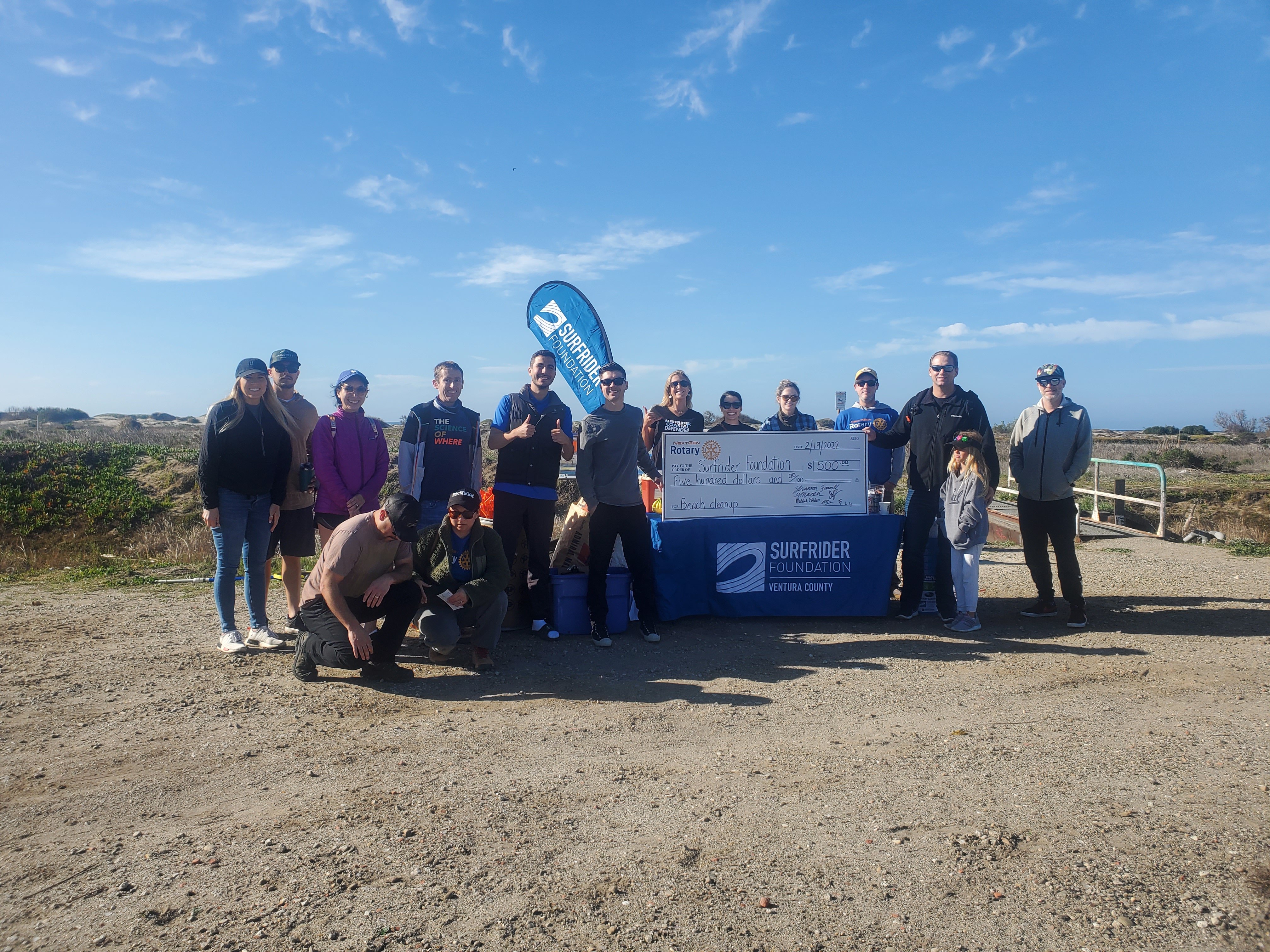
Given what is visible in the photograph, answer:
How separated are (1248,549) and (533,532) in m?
9.63

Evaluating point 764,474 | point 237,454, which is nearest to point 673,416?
point 764,474

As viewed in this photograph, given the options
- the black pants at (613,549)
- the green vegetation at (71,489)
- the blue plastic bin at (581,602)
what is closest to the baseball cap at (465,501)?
the black pants at (613,549)

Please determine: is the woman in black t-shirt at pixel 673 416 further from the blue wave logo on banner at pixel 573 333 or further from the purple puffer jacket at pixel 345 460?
the purple puffer jacket at pixel 345 460

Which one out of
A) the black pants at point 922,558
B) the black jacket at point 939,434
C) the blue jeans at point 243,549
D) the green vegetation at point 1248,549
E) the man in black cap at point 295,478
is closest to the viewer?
the blue jeans at point 243,549

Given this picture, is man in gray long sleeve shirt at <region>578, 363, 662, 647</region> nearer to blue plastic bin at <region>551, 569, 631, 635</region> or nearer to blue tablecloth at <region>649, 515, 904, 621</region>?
blue plastic bin at <region>551, 569, 631, 635</region>

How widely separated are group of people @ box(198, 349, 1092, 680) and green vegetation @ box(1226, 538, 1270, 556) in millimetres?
5018

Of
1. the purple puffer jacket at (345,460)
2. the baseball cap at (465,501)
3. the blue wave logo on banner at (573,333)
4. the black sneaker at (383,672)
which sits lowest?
the black sneaker at (383,672)

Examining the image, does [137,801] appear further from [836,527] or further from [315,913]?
[836,527]

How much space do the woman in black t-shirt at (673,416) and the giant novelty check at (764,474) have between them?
15.7 inches

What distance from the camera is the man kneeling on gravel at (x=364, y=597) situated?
16.2 ft

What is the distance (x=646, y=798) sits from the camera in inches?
141

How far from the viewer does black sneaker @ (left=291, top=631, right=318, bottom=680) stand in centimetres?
519

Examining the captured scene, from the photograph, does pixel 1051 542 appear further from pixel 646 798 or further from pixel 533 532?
pixel 646 798

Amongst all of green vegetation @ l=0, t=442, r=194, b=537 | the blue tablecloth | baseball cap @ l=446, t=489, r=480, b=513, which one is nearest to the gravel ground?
the blue tablecloth
